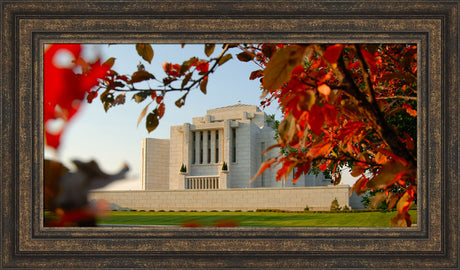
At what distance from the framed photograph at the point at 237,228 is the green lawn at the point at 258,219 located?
2.3 inches

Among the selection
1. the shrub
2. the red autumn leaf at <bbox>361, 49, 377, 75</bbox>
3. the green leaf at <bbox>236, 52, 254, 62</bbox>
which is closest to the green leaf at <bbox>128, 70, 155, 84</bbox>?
the green leaf at <bbox>236, 52, 254, 62</bbox>

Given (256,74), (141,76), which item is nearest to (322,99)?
(256,74)

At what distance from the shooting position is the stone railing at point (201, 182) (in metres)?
1.79

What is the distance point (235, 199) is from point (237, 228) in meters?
0.23

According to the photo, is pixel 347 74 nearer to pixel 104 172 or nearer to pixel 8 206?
pixel 104 172

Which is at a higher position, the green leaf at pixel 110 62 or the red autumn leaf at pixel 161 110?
the green leaf at pixel 110 62

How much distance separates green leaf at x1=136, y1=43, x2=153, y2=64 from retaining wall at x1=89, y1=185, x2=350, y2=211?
667 millimetres

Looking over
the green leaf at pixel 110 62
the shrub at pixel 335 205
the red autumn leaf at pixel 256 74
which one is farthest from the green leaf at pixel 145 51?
the shrub at pixel 335 205

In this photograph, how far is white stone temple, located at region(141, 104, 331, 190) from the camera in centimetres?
169

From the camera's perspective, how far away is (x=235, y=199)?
70.1 inches

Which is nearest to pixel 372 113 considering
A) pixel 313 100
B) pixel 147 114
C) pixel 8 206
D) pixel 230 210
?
pixel 313 100

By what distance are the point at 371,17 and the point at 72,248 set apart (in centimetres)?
168

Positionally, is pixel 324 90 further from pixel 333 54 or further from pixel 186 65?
pixel 186 65

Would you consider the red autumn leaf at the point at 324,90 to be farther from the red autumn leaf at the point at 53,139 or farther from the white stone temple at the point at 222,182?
the red autumn leaf at the point at 53,139
